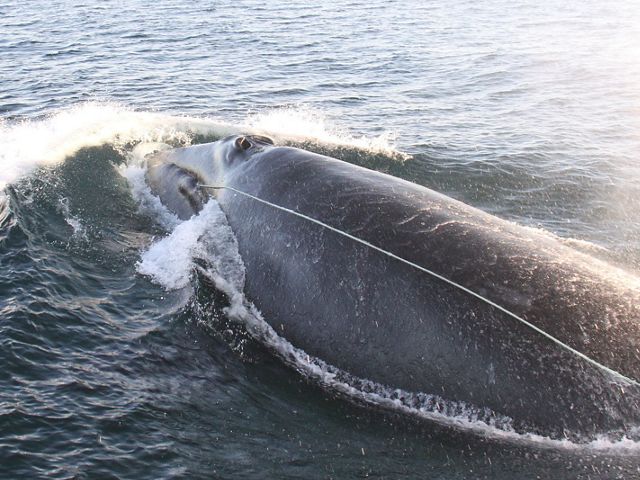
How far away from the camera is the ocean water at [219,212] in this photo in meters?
7.19

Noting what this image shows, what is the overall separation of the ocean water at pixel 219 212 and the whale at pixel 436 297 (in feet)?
1.24

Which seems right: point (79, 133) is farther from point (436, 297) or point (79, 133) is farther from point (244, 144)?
point (436, 297)

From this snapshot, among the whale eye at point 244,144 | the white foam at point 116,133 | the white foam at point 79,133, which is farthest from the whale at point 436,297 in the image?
the white foam at point 116,133

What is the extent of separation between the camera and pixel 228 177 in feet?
35.2

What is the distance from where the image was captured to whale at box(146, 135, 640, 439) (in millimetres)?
6883

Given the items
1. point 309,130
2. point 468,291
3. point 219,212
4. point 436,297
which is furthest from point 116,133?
point 468,291

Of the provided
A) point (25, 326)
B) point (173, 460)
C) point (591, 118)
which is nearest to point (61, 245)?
point (25, 326)

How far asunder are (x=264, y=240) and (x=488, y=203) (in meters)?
7.22

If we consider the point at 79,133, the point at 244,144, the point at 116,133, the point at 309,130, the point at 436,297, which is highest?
the point at 244,144

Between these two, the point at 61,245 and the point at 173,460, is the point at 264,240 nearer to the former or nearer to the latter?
the point at 173,460

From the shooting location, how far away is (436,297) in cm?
757

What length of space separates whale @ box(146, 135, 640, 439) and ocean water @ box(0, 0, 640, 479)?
1.24 feet

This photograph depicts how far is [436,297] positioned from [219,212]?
4.29 metres

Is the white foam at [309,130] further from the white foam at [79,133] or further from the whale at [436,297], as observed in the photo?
the whale at [436,297]
